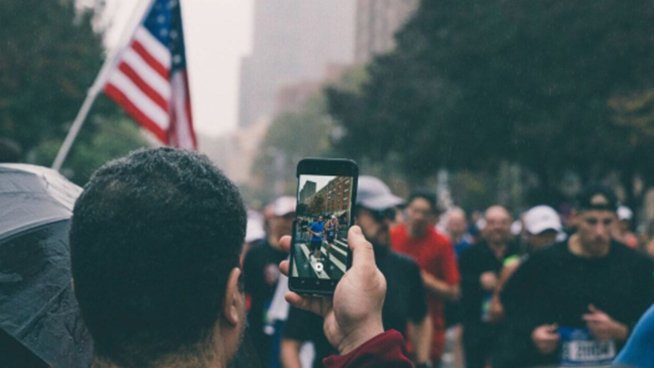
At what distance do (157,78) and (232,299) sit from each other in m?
6.67

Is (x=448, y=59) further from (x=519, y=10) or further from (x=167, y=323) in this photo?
(x=167, y=323)

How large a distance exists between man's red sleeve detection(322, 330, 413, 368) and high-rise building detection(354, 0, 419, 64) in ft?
395

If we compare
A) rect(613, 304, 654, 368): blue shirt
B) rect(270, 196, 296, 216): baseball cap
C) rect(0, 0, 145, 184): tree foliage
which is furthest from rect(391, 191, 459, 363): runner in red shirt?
rect(0, 0, 145, 184): tree foliage

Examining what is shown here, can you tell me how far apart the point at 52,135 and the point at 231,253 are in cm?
2508

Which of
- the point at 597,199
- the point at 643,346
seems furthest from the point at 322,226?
the point at 597,199

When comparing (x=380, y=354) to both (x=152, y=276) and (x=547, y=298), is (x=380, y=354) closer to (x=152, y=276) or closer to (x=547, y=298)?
(x=152, y=276)

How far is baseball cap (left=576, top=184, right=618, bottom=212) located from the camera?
19.4ft

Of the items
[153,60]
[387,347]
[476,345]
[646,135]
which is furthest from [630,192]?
[387,347]

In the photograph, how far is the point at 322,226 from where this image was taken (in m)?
2.30

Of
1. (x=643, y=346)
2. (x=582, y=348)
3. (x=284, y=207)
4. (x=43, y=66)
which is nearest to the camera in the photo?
(x=643, y=346)

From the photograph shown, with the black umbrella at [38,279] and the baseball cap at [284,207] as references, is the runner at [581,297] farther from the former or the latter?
the black umbrella at [38,279]

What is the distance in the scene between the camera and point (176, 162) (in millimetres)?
1834

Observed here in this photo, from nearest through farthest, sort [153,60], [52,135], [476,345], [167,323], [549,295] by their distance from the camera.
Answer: [167,323] < [549,295] < [153,60] < [476,345] < [52,135]

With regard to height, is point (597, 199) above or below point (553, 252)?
above
